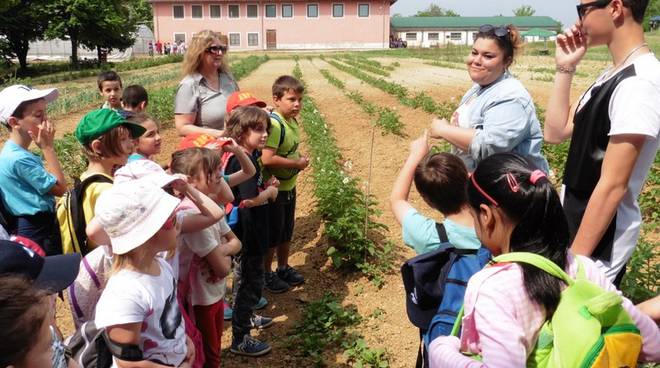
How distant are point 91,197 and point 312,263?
2922mm

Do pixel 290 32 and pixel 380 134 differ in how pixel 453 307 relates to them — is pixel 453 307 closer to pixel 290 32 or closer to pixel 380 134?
pixel 380 134

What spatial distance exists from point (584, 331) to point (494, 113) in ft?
4.94

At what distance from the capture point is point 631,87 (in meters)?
2.00

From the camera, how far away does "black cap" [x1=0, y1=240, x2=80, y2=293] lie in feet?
5.38

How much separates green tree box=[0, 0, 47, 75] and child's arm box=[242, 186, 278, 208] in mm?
36500

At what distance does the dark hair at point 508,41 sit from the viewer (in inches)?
113

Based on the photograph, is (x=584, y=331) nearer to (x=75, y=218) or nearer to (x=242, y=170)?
(x=75, y=218)

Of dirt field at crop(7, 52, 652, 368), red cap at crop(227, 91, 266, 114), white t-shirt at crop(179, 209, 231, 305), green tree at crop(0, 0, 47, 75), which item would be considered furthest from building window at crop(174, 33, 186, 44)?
white t-shirt at crop(179, 209, 231, 305)

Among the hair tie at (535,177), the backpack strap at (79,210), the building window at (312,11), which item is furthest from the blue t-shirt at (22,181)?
the building window at (312,11)

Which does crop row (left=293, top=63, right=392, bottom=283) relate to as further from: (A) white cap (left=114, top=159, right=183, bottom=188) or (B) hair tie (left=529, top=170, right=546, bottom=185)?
(B) hair tie (left=529, top=170, right=546, bottom=185)

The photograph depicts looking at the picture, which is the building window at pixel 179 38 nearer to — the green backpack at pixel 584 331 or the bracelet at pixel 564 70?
the bracelet at pixel 564 70

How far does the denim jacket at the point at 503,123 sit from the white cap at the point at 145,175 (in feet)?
5.01

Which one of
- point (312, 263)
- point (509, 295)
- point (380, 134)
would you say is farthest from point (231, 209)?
point (380, 134)

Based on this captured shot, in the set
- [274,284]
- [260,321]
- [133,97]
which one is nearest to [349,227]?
[274,284]
